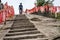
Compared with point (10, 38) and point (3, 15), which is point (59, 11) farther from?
point (10, 38)

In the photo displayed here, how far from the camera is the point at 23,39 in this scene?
29.1ft

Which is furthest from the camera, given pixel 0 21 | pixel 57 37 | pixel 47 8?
pixel 47 8

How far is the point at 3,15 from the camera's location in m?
14.4

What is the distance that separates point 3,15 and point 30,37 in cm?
568

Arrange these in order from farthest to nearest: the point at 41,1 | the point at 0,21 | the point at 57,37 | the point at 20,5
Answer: the point at 41,1
the point at 20,5
the point at 0,21
the point at 57,37

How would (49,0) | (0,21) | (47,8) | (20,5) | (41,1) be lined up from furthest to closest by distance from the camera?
(41,1) < (49,0) < (20,5) < (47,8) < (0,21)

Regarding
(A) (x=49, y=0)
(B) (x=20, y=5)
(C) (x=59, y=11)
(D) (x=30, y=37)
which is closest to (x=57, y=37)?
(D) (x=30, y=37)

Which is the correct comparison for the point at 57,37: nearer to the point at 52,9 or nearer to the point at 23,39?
the point at 23,39

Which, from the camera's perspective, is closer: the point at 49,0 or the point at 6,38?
the point at 6,38

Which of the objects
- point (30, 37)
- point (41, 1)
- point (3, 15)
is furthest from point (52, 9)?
point (41, 1)

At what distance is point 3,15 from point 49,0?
3593 centimetres

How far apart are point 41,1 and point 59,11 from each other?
30.0m

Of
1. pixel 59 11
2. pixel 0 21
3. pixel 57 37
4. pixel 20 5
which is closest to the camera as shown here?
pixel 57 37

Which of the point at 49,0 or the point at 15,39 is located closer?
the point at 15,39
